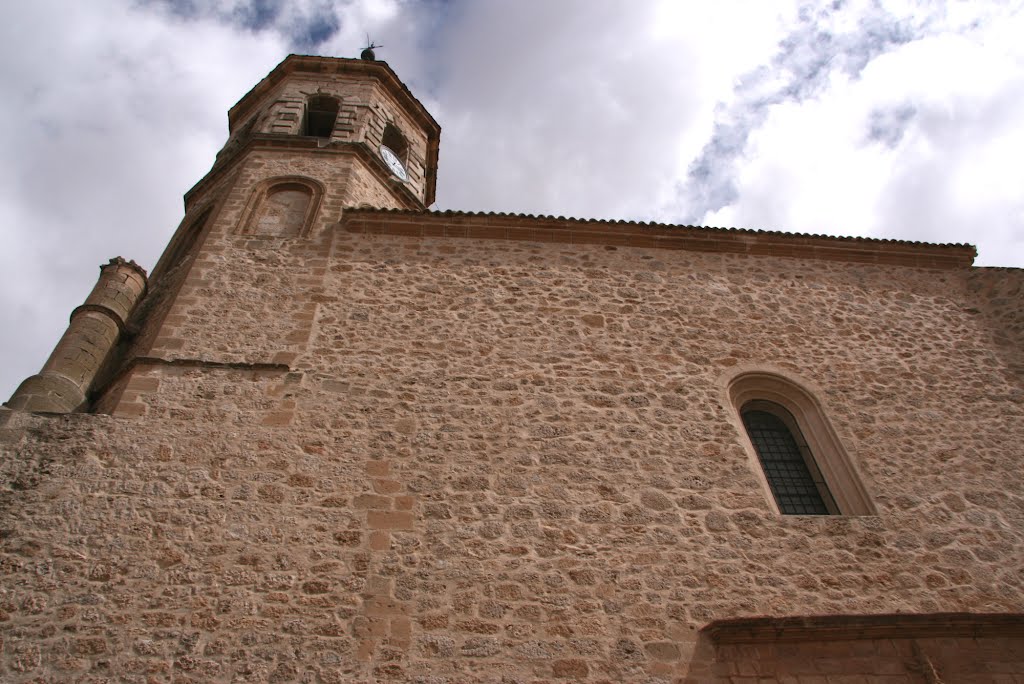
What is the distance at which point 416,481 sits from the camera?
218 inches

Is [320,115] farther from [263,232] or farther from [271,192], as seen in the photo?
[263,232]

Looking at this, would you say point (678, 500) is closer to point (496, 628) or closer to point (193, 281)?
point (496, 628)

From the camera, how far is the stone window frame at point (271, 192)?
8.17 meters

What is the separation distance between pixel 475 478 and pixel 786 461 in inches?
120

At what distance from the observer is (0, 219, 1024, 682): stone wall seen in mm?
4574

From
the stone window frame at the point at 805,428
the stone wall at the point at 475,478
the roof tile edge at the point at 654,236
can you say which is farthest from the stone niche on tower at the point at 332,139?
the stone window frame at the point at 805,428

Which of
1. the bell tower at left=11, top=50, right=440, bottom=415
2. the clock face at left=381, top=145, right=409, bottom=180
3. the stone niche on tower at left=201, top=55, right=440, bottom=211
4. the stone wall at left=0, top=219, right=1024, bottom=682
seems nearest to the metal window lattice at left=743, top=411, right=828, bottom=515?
the stone wall at left=0, top=219, right=1024, bottom=682

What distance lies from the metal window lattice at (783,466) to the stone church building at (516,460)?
0.13ft

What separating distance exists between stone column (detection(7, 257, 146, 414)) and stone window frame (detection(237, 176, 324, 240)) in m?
1.27

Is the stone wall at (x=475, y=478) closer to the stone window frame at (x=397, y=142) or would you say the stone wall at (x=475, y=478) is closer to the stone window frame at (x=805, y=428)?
the stone window frame at (x=805, y=428)

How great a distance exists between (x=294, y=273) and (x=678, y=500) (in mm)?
4590

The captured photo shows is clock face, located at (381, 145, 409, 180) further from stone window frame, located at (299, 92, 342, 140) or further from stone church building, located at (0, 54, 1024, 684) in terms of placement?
stone church building, located at (0, 54, 1024, 684)

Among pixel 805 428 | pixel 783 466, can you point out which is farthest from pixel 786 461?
pixel 805 428

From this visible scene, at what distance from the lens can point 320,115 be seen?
11.8m
